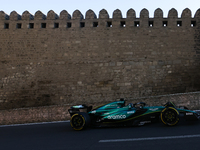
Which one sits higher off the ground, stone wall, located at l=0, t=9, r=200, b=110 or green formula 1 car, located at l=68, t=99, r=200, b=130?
stone wall, located at l=0, t=9, r=200, b=110

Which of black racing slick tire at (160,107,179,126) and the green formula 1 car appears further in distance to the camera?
the green formula 1 car

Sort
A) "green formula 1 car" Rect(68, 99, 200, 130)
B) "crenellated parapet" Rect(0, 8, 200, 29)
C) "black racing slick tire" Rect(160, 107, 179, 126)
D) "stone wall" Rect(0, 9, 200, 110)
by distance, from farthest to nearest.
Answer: "crenellated parapet" Rect(0, 8, 200, 29) → "stone wall" Rect(0, 9, 200, 110) → "green formula 1 car" Rect(68, 99, 200, 130) → "black racing slick tire" Rect(160, 107, 179, 126)

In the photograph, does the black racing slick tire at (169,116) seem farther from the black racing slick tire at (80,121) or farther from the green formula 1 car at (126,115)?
the black racing slick tire at (80,121)

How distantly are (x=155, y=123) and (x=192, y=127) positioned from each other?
3.25ft

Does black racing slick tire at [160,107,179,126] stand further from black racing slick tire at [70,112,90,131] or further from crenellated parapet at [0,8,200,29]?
crenellated parapet at [0,8,200,29]

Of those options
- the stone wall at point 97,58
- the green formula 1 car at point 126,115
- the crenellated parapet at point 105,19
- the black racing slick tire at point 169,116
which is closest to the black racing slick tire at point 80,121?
the green formula 1 car at point 126,115

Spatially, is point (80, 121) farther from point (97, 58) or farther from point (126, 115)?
point (97, 58)

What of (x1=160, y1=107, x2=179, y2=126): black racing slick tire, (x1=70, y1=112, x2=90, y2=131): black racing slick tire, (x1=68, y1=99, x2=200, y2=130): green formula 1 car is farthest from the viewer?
(x1=70, y1=112, x2=90, y2=131): black racing slick tire

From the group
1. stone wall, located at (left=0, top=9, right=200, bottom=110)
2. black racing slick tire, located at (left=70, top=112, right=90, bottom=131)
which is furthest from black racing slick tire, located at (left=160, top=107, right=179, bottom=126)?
stone wall, located at (left=0, top=9, right=200, bottom=110)

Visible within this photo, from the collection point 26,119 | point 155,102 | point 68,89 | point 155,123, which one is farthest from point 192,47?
point 26,119

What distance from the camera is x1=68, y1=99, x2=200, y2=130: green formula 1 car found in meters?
4.80

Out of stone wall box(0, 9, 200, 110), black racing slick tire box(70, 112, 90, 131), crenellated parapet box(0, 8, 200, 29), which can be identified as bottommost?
black racing slick tire box(70, 112, 90, 131)

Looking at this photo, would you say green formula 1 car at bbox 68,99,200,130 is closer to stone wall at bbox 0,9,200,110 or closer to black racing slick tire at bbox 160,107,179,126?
black racing slick tire at bbox 160,107,179,126

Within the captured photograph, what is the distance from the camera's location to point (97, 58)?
1284cm
